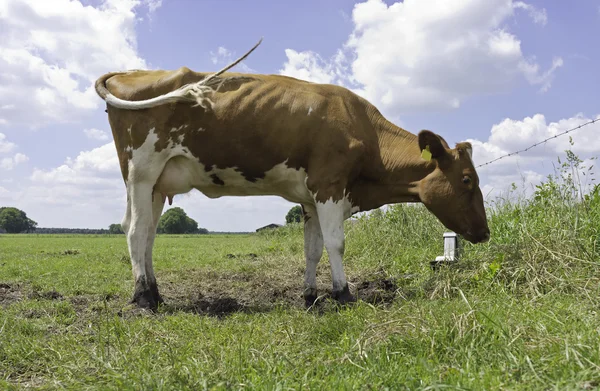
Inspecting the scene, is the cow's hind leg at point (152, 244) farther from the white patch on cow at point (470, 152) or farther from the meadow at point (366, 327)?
the white patch on cow at point (470, 152)

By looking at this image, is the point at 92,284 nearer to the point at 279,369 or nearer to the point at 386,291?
the point at 386,291

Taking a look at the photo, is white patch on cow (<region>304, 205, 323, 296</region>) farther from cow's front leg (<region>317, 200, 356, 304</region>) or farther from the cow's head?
the cow's head

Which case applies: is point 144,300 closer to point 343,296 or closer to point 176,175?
point 176,175

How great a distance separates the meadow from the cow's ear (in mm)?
1328

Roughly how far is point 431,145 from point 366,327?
3.14m

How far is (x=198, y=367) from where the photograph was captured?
310 cm

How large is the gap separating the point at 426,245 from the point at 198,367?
267 inches

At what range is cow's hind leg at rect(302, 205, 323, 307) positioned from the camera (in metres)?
6.51

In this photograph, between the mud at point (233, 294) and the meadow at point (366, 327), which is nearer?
the meadow at point (366, 327)

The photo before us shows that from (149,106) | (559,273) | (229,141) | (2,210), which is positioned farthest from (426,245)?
(2,210)

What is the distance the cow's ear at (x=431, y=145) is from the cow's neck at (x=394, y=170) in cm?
13

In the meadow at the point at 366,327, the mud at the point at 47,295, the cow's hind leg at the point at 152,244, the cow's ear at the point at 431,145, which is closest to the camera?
the meadow at the point at 366,327

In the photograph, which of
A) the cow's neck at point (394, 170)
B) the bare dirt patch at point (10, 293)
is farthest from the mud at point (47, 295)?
the cow's neck at point (394, 170)

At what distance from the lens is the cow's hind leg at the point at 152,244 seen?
633cm
